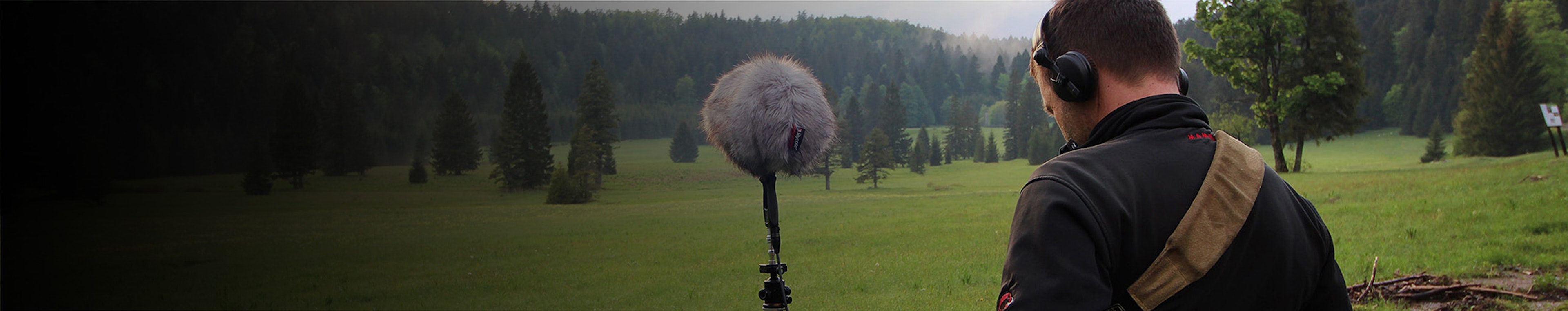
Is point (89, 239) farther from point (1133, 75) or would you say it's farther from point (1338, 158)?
point (1338, 158)

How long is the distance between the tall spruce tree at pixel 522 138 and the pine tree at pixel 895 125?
1410cm

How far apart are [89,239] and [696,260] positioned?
10315 millimetres

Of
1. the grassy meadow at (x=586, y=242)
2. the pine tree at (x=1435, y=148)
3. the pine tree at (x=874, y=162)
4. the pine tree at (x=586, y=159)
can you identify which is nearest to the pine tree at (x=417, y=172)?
the grassy meadow at (x=586, y=242)

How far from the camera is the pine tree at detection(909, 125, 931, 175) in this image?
102 ft

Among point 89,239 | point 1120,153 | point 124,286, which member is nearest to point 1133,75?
point 1120,153

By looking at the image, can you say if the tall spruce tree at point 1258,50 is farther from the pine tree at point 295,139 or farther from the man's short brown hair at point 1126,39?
the man's short brown hair at point 1126,39

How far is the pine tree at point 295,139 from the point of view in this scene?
54.6 feet

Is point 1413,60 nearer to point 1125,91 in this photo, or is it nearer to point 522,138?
point 522,138

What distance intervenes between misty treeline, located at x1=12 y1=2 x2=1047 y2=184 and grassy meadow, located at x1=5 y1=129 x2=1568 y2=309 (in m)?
0.93

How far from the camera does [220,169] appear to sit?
16047 mm

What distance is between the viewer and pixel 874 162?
2805 centimetres

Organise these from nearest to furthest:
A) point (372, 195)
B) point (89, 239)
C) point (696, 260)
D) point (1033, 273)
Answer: point (1033, 273) → point (696, 260) → point (89, 239) → point (372, 195)

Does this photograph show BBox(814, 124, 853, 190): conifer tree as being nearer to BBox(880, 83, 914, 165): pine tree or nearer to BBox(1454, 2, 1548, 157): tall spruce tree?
BBox(880, 83, 914, 165): pine tree

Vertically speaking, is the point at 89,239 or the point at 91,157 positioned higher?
the point at 91,157
